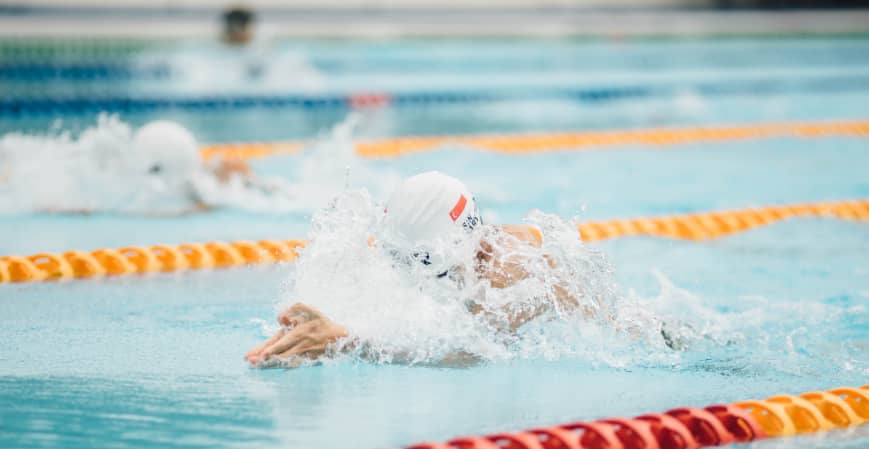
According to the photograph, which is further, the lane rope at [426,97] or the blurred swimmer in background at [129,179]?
the lane rope at [426,97]

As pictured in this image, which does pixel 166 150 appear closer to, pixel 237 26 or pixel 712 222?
pixel 712 222

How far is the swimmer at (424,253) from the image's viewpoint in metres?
3.40

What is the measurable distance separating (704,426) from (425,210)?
38.7 inches

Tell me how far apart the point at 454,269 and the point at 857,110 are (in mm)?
9430

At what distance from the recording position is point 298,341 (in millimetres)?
3424

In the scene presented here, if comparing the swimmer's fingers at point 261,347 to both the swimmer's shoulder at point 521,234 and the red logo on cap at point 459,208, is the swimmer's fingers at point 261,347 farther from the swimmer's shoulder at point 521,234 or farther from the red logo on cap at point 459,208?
the swimmer's shoulder at point 521,234

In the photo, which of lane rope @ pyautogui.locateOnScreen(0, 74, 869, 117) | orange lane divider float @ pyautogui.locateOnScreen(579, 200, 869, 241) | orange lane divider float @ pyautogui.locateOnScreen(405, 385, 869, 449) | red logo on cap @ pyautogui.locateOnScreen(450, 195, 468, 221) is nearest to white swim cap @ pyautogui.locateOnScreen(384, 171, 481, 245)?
red logo on cap @ pyautogui.locateOnScreen(450, 195, 468, 221)

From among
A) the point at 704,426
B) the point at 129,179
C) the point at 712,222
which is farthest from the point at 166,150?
the point at 704,426

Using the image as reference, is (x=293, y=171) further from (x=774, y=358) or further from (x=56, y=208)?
(x=774, y=358)

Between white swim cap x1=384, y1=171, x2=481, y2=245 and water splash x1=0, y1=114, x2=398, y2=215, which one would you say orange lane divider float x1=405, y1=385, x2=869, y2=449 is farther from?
water splash x1=0, y1=114, x2=398, y2=215

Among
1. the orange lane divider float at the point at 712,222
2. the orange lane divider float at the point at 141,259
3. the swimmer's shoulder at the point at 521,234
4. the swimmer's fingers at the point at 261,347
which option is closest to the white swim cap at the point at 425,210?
the swimmer's shoulder at the point at 521,234

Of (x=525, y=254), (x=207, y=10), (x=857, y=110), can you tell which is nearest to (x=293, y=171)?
(x=525, y=254)

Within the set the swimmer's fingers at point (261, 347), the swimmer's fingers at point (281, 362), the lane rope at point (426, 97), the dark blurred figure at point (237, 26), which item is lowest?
the swimmer's fingers at point (281, 362)

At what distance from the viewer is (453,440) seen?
2.84 meters
